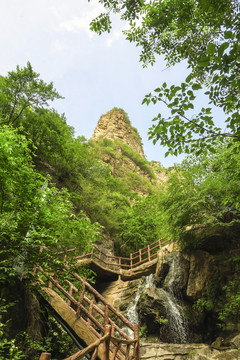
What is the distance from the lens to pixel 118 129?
45.1m

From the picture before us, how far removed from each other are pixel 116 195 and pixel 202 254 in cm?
1264

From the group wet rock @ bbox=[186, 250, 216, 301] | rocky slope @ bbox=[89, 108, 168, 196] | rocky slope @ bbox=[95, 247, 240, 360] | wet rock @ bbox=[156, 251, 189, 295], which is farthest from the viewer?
rocky slope @ bbox=[89, 108, 168, 196]

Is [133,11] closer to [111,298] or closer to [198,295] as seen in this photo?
[198,295]

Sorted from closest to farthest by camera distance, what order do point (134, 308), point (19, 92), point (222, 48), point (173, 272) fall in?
point (222, 48)
point (134, 308)
point (173, 272)
point (19, 92)

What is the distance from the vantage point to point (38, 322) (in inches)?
235

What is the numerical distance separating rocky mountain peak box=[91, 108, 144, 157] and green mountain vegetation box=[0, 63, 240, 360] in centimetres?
1976

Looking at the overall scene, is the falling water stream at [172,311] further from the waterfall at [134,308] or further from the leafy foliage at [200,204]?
the leafy foliage at [200,204]

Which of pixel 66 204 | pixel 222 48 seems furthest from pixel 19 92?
pixel 222 48

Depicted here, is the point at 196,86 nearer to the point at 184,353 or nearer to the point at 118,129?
the point at 184,353

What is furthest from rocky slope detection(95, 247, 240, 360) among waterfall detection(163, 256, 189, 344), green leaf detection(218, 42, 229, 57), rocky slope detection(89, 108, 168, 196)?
rocky slope detection(89, 108, 168, 196)

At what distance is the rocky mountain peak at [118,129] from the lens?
4331 cm

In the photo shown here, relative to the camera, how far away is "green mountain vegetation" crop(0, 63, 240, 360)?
4293 mm

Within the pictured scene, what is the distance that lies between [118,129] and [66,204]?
41.3 metres

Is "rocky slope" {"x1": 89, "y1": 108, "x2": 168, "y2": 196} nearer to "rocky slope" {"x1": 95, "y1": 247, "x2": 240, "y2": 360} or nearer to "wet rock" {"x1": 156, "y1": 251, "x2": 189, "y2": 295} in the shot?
"wet rock" {"x1": 156, "y1": 251, "x2": 189, "y2": 295}
